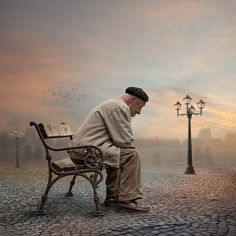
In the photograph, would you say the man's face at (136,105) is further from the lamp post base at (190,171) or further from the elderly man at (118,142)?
the lamp post base at (190,171)

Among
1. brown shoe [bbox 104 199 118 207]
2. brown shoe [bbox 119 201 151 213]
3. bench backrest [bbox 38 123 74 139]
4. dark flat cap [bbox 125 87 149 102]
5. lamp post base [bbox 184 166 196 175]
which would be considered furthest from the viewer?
lamp post base [bbox 184 166 196 175]

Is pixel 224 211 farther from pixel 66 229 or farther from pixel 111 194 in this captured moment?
pixel 66 229

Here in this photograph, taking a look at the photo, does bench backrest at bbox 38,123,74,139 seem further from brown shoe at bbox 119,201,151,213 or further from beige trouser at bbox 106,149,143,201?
brown shoe at bbox 119,201,151,213

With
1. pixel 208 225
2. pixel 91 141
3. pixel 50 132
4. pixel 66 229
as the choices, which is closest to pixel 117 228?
pixel 66 229

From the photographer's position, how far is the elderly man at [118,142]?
4660 mm

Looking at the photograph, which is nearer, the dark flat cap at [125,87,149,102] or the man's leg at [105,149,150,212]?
the man's leg at [105,149,150,212]

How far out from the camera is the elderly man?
466 centimetres

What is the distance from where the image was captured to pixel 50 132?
4.84 meters

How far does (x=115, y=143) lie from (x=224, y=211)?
149 cm

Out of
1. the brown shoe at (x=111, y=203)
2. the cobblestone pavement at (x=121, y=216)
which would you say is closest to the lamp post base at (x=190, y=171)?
the cobblestone pavement at (x=121, y=216)

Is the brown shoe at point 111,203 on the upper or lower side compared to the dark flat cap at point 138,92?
lower

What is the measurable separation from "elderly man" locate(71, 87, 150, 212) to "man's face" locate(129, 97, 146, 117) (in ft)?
0.26

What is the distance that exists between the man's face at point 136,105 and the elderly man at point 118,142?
8 cm


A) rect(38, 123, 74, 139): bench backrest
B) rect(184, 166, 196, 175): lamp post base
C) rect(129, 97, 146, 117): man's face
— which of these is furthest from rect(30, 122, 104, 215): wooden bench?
rect(184, 166, 196, 175): lamp post base
